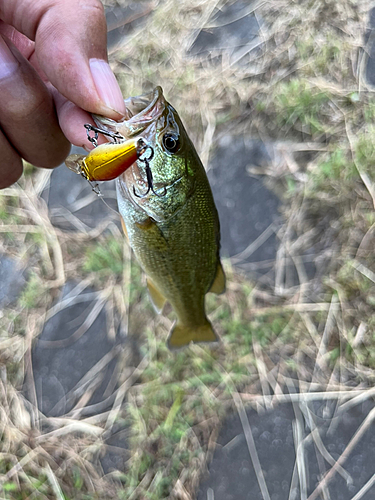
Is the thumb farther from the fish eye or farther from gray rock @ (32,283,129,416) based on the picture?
gray rock @ (32,283,129,416)

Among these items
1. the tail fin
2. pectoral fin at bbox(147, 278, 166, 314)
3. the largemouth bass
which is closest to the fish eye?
the largemouth bass

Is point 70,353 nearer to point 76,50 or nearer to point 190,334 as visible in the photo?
point 190,334

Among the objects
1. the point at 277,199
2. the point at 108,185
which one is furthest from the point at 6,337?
the point at 277,199

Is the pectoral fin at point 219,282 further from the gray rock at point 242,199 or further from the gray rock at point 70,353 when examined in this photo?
the gray rock at point 70,353

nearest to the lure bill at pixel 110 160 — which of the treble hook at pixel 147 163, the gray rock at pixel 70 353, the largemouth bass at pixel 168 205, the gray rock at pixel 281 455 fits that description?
the treble hook at pixel 147 163

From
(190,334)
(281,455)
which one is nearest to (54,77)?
(190,334)

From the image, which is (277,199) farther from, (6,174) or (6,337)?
(6,337)
